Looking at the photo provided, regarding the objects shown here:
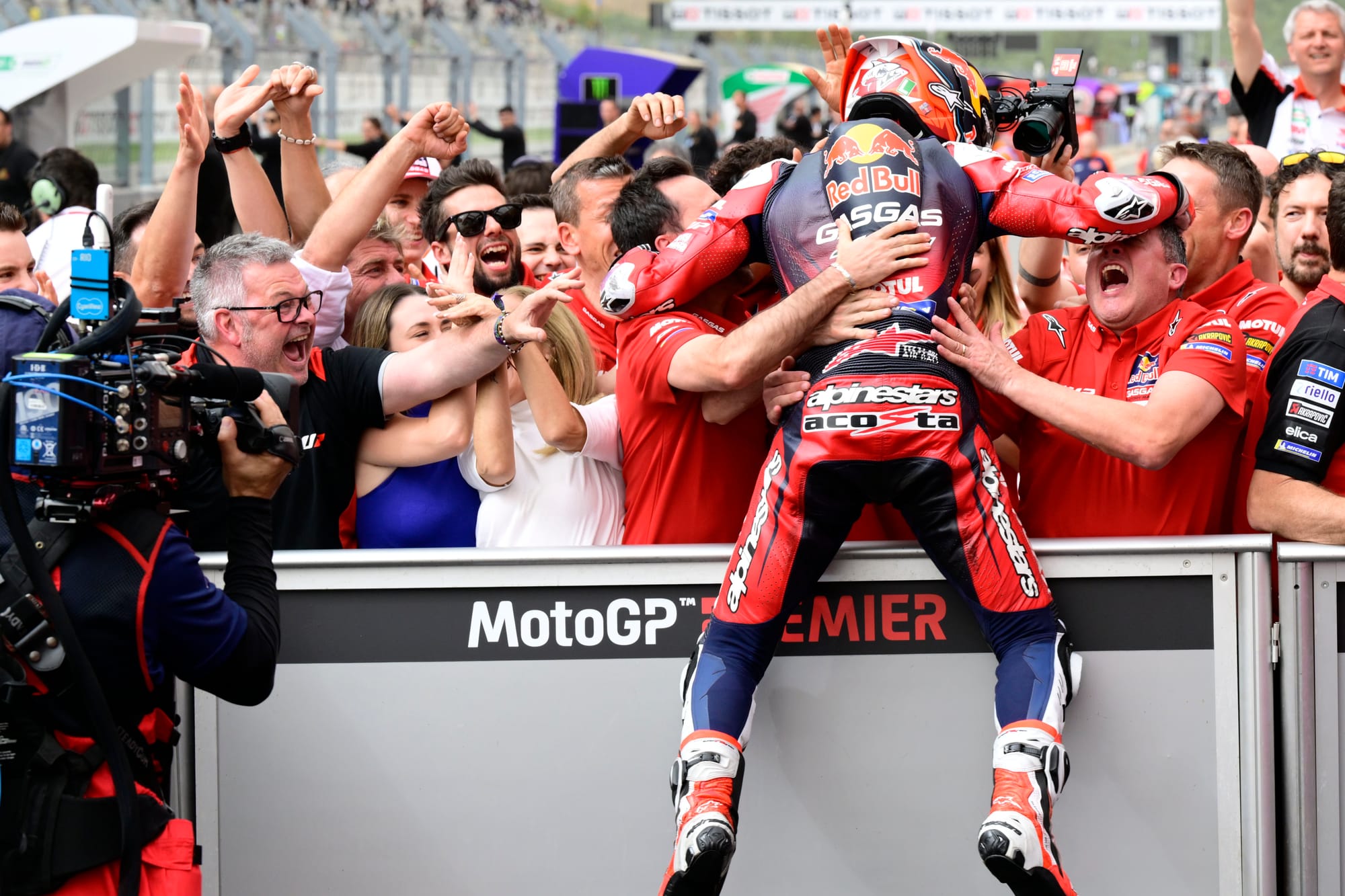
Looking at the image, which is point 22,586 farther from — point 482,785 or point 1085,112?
point 1085,112

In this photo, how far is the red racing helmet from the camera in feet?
11.1

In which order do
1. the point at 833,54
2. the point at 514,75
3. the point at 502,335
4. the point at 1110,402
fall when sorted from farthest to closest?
the point at 514,75 → the point at 833,54 → the point at 502,335 → the point at 1110,402

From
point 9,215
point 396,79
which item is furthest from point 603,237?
point 396,79

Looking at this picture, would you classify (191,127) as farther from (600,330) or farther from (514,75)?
(514,75)

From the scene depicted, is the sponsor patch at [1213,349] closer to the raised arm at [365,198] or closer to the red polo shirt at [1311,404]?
the red polo shirt at [1311,404]

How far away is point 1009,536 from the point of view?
304 centimetres

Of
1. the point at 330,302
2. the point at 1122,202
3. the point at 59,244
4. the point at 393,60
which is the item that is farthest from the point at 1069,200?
the point at 393,60

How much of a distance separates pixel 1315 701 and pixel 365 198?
2862 mm

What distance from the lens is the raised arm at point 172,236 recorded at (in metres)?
4.09

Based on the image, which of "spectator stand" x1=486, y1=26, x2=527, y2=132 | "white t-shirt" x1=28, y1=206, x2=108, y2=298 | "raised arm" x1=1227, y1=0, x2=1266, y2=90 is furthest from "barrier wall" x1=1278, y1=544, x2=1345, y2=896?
"spectator stand" x1=486, y1=26, x2=527, y2=132

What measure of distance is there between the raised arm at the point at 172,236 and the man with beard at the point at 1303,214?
125 inches

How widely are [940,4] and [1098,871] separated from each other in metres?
24.6

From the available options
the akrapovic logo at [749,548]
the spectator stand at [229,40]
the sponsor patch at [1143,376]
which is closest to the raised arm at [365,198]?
the akrapovic logo at [749,548]

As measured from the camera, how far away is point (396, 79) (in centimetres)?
2256
